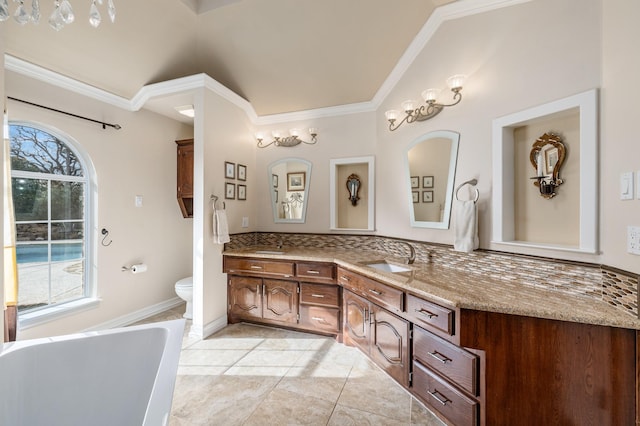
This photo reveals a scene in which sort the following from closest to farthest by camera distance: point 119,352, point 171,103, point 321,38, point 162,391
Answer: point 162,391
point 119,352
point 321,38
point 171,103

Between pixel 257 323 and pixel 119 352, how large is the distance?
1.68 metres

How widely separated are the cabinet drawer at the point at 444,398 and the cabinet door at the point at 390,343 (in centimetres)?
10

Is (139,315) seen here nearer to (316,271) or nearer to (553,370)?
(316,271)

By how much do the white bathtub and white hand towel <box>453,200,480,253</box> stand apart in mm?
1921

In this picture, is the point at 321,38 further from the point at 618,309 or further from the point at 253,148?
the point at 618,309

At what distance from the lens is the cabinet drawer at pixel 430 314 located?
1558 millimetres

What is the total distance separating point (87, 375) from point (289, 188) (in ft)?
8.56

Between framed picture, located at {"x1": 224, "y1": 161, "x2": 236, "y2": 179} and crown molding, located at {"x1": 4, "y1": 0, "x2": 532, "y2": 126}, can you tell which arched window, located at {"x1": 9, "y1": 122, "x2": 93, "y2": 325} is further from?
framed picture, located at {"x1": 224, "y1": 161, "x2": 236, "y2": 179}

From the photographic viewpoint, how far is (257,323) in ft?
10.4

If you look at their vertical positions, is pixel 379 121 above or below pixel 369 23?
below

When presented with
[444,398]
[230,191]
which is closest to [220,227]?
[230,191]

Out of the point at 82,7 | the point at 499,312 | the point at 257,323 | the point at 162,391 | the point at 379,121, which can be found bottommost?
the point at 257,323

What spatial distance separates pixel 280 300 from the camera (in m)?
2.98

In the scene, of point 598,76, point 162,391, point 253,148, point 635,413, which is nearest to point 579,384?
point 635,413
